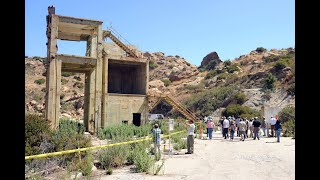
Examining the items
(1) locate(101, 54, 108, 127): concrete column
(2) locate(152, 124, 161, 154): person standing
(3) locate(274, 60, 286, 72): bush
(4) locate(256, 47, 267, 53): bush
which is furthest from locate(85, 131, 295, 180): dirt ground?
(4) locate(256, 47, 267, 53): bush

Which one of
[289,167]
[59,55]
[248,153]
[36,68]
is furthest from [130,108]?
[36,68]

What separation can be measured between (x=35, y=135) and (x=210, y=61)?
3522 inches

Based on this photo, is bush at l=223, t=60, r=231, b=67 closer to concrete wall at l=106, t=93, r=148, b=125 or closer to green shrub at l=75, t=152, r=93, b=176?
concrete wall at l=106, t=93, r=148, b=125

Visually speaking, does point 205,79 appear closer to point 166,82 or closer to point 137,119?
point 166,82

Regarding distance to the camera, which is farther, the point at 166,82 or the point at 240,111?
the point at 166,82

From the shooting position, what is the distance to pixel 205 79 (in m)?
92.3

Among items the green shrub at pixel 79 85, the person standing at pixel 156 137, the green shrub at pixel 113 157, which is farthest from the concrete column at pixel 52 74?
the green shrub at pixel 79 85

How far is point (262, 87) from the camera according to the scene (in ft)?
235

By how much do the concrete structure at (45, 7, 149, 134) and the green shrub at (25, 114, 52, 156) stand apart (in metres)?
12.1

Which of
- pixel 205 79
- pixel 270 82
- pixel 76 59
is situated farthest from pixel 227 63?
pixel 76 59

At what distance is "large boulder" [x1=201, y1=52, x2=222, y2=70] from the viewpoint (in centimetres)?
10232

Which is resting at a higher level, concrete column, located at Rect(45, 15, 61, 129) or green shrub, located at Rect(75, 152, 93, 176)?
concrete column, located at Rect(45, 15, 61, 129)

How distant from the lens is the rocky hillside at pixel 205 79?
220 ft
